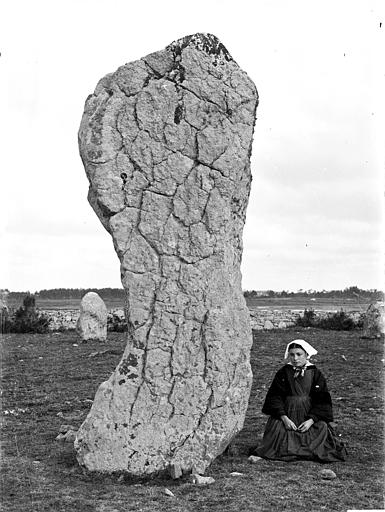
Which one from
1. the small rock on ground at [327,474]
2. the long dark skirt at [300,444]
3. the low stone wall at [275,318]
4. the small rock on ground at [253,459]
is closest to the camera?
the small rock on ground at [327,474]

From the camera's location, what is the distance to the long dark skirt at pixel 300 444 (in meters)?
6.80

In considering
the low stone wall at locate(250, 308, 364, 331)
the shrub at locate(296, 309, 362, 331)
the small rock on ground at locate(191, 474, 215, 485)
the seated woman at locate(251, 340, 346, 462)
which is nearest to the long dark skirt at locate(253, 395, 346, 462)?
the seated woman at locate(251, 340, 346, 462)

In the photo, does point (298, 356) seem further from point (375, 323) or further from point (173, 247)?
point (375, 323)

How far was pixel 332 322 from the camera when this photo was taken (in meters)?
20.6

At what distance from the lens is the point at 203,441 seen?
21.1ft

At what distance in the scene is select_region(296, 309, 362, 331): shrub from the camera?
20.3 metres

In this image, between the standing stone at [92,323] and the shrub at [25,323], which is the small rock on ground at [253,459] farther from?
the shrub at [25,323]

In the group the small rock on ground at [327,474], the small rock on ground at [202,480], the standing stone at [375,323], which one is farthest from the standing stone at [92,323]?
the small rock on ground at [327,474]

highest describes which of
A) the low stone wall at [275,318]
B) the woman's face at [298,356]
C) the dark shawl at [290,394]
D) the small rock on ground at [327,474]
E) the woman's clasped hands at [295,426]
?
the low stone wall at [275,318]

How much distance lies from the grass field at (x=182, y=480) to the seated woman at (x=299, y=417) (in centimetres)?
15

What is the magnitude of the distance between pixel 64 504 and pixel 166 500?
0.76 m

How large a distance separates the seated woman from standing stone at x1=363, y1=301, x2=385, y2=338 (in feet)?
31.9

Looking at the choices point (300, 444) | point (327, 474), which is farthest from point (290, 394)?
point (327, 474)

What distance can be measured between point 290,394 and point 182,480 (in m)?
1.45
